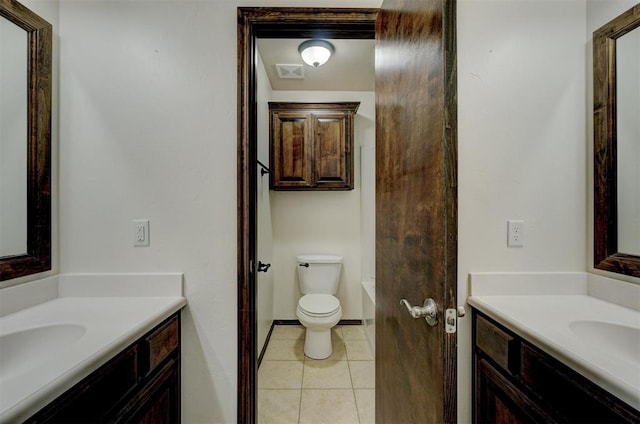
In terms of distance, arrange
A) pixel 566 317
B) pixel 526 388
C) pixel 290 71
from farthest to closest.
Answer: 1. pixel 290 71
2. pixel 566 317
3. pixel 526 388

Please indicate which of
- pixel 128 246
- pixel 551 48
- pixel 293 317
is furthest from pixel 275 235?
pixel 551 48

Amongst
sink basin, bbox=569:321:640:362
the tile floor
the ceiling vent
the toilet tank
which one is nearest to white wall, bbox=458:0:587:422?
sink basin, bbox=569:321:640:362

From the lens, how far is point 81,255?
1.20m

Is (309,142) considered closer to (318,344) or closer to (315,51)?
(315,51)

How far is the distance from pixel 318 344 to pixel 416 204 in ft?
5.65

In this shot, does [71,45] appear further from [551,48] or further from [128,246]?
[551,48]

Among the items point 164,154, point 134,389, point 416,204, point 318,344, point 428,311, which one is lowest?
point 318,344

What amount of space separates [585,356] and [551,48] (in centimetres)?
123

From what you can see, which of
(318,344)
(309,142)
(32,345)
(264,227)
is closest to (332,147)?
(309,142)

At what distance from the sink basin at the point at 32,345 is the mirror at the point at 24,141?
0.26 metres

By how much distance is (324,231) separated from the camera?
2.81 meters

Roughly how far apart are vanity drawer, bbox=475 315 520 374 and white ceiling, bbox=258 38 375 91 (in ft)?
6.17

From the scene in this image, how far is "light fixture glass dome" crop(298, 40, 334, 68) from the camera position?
1.87 metres

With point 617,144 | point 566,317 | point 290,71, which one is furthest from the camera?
point 290,71
